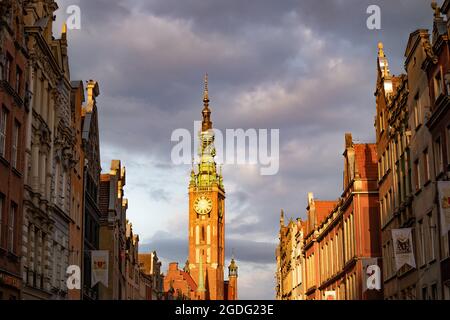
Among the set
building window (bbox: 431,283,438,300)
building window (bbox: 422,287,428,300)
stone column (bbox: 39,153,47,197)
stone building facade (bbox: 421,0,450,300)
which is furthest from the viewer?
stone column (bbox: 39,153,47,197)

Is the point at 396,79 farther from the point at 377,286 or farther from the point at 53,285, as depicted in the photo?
the point at 53,285

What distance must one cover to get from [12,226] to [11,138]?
387 centimetres

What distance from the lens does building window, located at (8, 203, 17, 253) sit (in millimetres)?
35562

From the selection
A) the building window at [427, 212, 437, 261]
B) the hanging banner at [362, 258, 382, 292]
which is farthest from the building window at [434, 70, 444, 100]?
the hanging banner at [362, 258, 382, 292]

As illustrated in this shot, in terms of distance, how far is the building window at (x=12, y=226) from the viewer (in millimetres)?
35562

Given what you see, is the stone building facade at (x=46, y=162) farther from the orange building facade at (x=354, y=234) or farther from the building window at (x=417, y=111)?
the orange building facade at (x=354, y=234)

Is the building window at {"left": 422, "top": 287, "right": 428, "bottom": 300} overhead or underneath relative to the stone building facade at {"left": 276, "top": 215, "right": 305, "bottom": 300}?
underneath

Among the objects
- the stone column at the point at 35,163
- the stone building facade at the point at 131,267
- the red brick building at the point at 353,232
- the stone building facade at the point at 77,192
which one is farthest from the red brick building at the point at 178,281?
the stone column at the point at 35,163

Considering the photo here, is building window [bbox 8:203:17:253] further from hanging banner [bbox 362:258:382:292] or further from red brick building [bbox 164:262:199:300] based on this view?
red brick building [bbox 164:262:199:300]

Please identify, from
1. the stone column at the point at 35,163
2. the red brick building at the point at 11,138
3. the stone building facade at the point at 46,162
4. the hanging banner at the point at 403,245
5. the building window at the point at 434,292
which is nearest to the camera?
the red brick building at the point at 11,138

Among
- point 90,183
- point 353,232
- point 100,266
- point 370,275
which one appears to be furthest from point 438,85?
point 90,183

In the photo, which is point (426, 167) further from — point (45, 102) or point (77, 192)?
point (77, 192)

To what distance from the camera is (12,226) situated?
36.2 m
